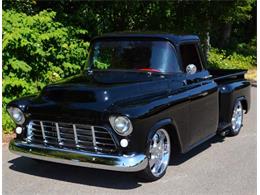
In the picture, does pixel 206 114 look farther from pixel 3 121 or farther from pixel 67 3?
pixel 67 3

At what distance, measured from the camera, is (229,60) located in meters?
19.2

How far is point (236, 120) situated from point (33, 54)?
146 inches

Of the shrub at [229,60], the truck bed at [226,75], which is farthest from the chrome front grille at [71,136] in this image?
the shrub at [229,60]

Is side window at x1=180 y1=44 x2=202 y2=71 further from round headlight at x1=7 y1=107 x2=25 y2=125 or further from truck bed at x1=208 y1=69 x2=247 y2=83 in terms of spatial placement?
round headlight at x1=7 y1=107 x2=25 y2=125

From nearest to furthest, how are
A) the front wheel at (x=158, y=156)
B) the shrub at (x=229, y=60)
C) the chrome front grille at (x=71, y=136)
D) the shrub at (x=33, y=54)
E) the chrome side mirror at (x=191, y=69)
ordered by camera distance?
1. the chrome front grille at (x=71, y=136)
2. the front wheel at (x=158, y=156)
3. the chrome side mirror at (x=191, y=69)
4. the shrub at (x=33, y=54)
5. the shrub at (x=229, y=60)

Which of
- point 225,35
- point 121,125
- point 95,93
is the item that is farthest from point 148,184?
point 225,35

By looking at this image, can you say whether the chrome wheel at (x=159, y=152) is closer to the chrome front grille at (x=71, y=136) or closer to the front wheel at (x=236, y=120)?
the chrome front grille at (x=71, y=136)

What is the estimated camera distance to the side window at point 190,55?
631 cm

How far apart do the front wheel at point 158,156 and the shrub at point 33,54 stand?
3.00 metres

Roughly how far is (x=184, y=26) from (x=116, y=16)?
2280 millimetres

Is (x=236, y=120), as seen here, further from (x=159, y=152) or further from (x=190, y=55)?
(x=159, y=152)

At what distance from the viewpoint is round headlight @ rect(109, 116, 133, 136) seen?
493 centimetres

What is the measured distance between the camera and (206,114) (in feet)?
20.8

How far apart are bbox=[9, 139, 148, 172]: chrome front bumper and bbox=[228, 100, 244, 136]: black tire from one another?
116 inches
